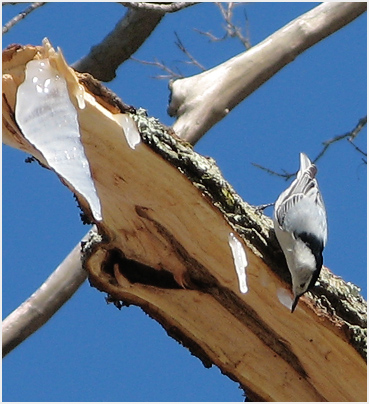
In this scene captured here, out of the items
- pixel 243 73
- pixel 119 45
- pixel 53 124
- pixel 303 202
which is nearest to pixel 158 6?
pixel 119 45

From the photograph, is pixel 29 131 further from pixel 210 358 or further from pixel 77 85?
pixel 210 358

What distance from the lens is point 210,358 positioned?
2031mm

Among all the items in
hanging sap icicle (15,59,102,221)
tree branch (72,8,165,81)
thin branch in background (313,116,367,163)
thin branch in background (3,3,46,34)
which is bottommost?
hanging sap icicle (15,59,102,221)

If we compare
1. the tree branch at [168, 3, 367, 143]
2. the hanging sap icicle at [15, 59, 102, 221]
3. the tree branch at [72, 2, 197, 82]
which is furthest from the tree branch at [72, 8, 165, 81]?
the hanging sap icicle at [15, 59, 102, 221]

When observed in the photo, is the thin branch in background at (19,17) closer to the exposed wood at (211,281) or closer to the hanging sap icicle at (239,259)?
the exposed wood at (211,281)

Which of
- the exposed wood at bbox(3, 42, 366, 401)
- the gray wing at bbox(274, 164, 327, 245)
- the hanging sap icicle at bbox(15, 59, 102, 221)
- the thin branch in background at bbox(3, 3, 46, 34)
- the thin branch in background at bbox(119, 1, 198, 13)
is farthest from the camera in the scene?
the gray wing at bbox(274, 164, 327, 245)

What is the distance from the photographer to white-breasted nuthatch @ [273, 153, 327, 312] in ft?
6.24

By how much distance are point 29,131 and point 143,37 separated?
1.22 meters

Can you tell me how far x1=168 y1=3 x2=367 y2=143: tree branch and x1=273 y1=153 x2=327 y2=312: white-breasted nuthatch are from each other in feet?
1.43

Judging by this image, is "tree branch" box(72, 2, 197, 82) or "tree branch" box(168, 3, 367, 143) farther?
"tree branch" box(72, 2, 197, 82)

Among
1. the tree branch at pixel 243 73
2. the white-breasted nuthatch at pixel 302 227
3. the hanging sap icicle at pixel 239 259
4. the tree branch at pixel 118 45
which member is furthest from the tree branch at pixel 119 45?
the hanging sap icicle at pixel 239 259

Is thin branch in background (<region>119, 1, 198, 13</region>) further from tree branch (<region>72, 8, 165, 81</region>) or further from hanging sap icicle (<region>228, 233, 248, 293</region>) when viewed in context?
hanging sap icicle (<region>228, 233, 248, 293</region>)

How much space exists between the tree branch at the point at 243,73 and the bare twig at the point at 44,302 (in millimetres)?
593

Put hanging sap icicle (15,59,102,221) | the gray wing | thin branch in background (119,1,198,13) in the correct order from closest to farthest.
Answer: hanging sap icicle (15,59,102,221) < thin branch in background (119,1,198,13) < the gray wing
